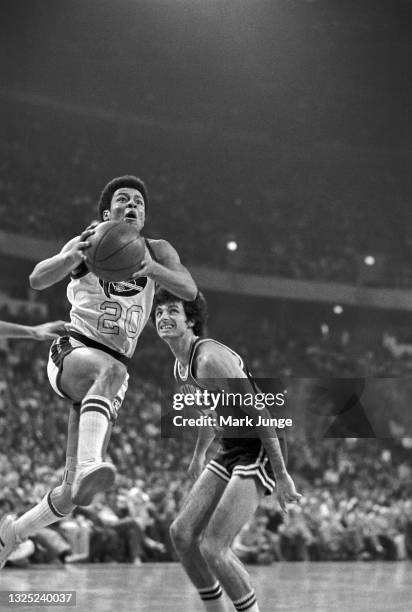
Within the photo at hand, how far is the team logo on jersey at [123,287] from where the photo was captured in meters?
5.84

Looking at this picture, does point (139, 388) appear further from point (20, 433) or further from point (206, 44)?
point (206, 44)

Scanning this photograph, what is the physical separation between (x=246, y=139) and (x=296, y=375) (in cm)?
1177

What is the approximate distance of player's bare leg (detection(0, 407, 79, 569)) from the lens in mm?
5934

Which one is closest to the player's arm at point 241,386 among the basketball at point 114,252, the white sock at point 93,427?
the white sock at point 93,427

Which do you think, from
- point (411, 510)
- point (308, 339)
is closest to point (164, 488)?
point (411, 510)

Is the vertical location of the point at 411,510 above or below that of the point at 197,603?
Result: above

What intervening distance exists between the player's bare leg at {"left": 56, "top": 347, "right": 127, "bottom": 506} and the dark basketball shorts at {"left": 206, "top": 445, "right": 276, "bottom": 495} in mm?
863

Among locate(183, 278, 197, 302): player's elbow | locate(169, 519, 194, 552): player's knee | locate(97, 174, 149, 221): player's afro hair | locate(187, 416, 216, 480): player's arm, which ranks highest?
locate(97, 174, 149, 221): player's afro hair

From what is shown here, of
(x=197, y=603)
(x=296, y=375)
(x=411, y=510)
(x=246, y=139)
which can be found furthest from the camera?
(x=246, y=139)

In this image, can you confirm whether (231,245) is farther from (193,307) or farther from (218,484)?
(218,484)

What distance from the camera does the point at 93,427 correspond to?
5262 mm

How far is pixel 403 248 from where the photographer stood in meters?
34.9

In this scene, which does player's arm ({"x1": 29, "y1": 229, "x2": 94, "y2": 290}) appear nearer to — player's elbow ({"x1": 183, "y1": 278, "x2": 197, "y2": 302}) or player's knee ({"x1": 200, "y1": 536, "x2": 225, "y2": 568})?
player's elbow ({"x1": 183, "y1": 278, "x2": 197, "y2": 302})

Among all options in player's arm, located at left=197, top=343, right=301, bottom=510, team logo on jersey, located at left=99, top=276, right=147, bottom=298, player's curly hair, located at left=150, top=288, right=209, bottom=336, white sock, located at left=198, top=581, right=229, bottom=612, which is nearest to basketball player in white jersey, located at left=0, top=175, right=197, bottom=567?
team logo on jersey, located at left=99, top=276, right=147, bottom=298
